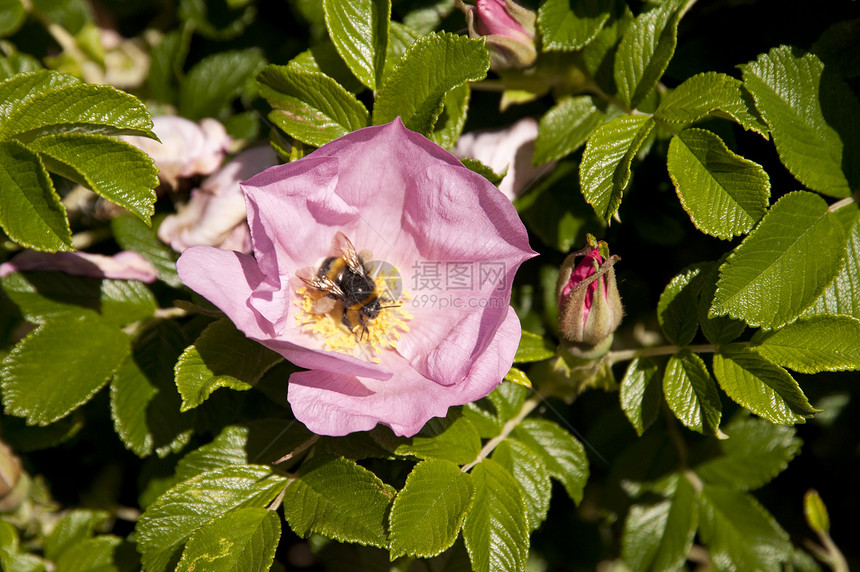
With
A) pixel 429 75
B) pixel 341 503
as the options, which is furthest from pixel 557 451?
pixel 429 75

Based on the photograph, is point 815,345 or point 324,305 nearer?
point 815,345

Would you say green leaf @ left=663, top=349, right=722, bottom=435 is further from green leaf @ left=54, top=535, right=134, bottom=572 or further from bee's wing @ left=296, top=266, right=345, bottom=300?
green leaf @ left=54, top=535, right=134, bottom=572

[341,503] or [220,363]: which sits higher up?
[220,363]

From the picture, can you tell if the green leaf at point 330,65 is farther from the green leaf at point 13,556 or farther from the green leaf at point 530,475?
the green leaf at point 13,556

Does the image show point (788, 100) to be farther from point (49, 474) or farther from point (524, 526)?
point (49, 474)

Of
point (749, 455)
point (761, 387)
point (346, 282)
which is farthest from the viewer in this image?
point (749, 455)

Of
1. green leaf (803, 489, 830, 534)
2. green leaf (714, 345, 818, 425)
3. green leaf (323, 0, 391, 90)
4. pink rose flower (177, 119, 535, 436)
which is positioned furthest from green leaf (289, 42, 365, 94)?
green leaf (803, 489, 830, 534)

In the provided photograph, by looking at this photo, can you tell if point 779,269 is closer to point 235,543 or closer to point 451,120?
point 451,120
